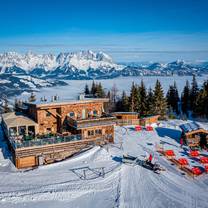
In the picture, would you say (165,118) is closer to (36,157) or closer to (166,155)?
(166,155)

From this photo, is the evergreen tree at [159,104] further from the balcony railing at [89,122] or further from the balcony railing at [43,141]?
the balcony railing at [43,141]

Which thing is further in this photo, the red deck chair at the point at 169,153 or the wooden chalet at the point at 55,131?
the red deck chair at the point at 169,153

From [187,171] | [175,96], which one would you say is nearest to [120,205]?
[187,171]

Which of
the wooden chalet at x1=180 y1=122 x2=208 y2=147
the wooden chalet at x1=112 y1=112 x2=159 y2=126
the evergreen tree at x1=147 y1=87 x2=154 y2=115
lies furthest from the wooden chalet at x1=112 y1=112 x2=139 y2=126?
the evergreen tree at x1=147 y1=87 x2=154 y2=115

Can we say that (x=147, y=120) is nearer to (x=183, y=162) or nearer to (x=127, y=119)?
(x=127, y=119)

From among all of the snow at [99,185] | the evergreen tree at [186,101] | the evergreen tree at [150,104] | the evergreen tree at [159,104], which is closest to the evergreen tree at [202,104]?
the evergreen tree at [159,104]

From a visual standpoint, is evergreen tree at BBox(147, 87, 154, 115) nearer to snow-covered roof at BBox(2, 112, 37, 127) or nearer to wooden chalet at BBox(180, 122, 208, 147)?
wooden chalet at BBox(180, 122, 208, 147)
